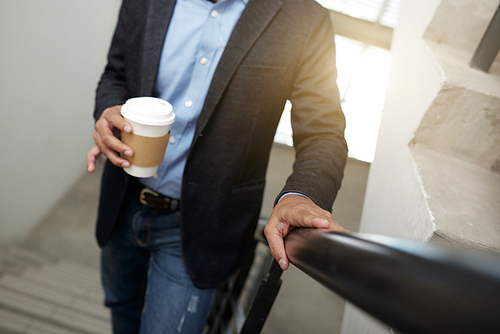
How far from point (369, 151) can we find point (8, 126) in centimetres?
611

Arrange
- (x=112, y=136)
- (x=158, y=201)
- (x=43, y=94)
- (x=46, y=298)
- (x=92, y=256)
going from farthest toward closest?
(x=92, y=256), (x=43, y=94), (x=46, y=298), (x=158, y=201), (x=112, y=136)

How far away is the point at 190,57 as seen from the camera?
119 centimetres

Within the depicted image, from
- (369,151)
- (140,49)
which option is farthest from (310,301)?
(140,49)

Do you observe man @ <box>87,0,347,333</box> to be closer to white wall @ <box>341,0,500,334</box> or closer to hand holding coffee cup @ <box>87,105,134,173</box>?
hand holding coffee cup @ <box>87,105,134,173</box>

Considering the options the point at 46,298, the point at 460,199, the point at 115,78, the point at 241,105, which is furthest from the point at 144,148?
the point at 46,298

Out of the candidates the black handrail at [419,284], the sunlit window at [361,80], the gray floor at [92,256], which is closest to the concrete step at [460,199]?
the black handrail at [419,284]

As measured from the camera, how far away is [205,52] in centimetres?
116

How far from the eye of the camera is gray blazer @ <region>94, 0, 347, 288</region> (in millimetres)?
1131

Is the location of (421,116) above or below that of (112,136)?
above

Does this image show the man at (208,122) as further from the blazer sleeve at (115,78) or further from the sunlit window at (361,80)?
the sunlit window at (361,80)

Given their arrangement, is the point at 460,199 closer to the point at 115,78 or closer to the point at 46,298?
the point at 115,78

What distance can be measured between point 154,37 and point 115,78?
412mm

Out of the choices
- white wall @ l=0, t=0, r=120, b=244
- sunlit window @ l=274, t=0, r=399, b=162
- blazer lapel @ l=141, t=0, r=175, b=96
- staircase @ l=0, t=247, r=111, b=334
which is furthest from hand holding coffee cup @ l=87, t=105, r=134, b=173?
sunlit window @ l=274, t=0, r=399, b=162

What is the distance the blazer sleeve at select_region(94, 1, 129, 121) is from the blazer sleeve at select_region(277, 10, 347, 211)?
0.72 m
